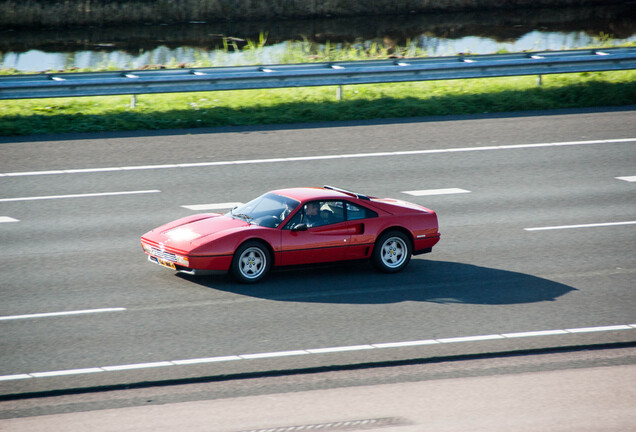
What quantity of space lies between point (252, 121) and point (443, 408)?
532 inches

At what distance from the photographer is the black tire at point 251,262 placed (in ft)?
35.8

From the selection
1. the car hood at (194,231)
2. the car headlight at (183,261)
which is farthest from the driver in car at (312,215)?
the car headlight at (183,261)

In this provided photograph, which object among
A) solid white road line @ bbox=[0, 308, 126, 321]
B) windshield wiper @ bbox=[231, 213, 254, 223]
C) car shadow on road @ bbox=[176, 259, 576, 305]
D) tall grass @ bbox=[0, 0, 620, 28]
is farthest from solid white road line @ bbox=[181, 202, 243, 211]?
tall grass @ bbox=[0, 0, 620, 28]

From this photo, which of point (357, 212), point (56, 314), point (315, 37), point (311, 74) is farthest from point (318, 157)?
point (315, 37)

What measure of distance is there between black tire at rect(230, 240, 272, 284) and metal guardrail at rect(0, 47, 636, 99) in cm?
1035

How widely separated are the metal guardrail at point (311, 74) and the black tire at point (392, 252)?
10.1 metres

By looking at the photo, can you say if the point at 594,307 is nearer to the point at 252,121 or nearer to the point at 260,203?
the point at 260,203

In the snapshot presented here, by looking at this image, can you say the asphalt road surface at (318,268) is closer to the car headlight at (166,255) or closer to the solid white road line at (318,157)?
the solid white road line at (318,157)

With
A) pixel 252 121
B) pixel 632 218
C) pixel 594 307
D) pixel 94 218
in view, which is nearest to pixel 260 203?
pixel 94 218

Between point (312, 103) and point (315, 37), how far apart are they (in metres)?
15.0

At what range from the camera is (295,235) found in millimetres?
11250

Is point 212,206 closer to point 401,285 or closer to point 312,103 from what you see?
point 401,285

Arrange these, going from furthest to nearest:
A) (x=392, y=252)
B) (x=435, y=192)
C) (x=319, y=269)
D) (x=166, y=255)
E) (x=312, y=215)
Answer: (x=435, y=192)
(x=319, y=269)
(x=392, y=252)
(x=312, y=215)
(x=166, y=255)

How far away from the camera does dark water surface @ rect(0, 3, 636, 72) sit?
3077cm
